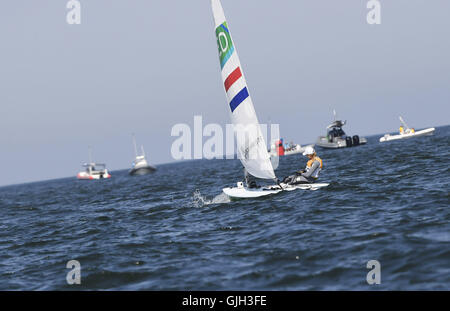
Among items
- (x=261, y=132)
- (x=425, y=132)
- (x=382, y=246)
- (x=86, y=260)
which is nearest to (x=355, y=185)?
(x=261, y=132)

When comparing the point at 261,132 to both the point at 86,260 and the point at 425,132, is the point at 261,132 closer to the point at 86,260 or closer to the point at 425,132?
the point at 86,260

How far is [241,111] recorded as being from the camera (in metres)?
16.1

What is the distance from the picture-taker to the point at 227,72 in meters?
16.2

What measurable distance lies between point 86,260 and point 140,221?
5.66 meters

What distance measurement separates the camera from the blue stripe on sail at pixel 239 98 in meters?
16.0

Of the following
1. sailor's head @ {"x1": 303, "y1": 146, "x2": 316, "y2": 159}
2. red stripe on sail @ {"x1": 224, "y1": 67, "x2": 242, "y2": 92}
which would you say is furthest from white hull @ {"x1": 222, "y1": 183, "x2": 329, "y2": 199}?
red stripe on sail @ {"x1": 224, "y1": 67, "x2": 242, "y2": 92}

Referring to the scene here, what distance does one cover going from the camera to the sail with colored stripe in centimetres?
1598

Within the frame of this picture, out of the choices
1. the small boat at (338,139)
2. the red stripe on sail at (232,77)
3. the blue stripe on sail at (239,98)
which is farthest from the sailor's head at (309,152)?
the small boat at (338,139)

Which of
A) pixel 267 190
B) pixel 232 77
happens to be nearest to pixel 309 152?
pixel 267 190

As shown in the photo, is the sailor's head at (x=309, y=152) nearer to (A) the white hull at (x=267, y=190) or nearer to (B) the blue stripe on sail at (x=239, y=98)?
(A) the white hull at (x=267, y=190)

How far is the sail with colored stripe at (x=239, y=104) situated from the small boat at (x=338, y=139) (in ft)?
212

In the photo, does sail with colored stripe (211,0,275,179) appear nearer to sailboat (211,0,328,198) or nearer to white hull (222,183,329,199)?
sailboat (211,0,328,198)

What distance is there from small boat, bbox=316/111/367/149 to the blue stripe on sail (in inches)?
2561

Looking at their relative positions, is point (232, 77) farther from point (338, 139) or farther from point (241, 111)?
point (338, 139)
